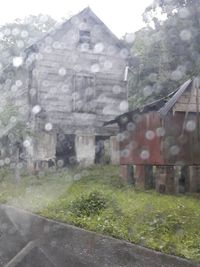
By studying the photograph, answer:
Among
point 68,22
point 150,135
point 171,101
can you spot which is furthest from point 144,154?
point 68,22

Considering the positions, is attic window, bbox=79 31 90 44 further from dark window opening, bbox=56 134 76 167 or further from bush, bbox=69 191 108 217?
bush, bbox=69 191 108 217

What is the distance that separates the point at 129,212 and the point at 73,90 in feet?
42.0

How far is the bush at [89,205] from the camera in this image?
948cm

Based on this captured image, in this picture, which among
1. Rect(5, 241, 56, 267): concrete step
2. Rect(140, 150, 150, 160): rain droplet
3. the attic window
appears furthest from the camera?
the attic window

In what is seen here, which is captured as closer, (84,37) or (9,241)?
(9,241)

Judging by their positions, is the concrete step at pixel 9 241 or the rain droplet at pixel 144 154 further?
the rain droplet at pixel 144 154

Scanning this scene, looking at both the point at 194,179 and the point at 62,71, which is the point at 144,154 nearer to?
the point at 194,179

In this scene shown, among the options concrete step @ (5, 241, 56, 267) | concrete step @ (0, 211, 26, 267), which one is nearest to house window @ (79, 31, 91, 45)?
concrete step @ (0, 211, 26, 267)

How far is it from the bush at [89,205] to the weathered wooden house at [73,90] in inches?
388

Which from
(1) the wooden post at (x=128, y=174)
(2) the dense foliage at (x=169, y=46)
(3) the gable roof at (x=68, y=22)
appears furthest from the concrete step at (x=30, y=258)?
(3) the gable roof at (x=68, y=22)

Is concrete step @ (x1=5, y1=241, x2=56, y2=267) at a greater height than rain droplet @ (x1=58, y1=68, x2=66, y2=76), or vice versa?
rain droplet @ (x1=58, y1=68, x2=66, y2=76)

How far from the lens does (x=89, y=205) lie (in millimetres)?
9719

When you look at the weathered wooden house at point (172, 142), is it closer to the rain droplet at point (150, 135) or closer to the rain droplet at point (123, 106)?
the rain droplet at point (150, 135)

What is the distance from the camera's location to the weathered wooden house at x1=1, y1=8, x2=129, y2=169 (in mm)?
20625
